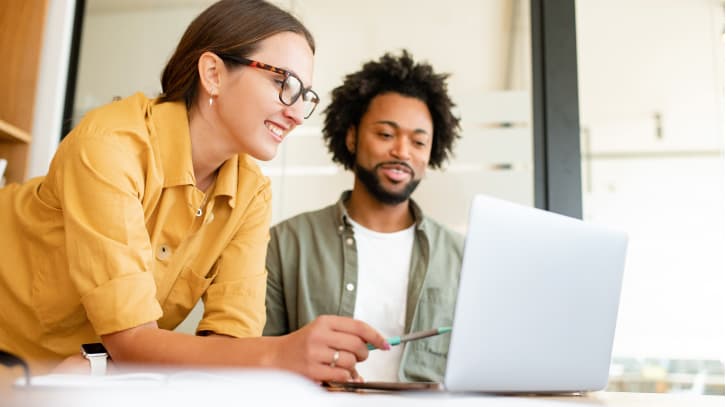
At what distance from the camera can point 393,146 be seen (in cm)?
216

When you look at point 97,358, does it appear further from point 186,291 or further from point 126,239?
point 186,291

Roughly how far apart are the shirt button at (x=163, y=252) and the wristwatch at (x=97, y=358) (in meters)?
0.26

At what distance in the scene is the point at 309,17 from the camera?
2.44 metres

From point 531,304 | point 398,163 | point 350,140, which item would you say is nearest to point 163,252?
point 531,304

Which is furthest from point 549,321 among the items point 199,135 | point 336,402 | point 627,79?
point 627,79

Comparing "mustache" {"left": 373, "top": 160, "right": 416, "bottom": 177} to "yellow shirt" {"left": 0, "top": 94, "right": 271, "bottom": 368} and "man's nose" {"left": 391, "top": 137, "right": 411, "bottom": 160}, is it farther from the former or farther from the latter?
"yellow shirt" {"left": 0, "top": 94, "right": 271, "bottom": 368}

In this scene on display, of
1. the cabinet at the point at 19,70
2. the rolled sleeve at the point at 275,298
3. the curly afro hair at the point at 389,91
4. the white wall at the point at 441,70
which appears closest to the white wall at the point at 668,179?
the white wall at the point at 441,70

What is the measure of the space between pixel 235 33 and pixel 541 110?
1.24m

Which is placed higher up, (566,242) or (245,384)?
(566,242)

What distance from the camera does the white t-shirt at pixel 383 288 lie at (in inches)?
74.1

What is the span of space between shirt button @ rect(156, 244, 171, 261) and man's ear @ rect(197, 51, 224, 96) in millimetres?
A: 328

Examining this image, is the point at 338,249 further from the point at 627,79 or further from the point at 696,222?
the point at 696,222

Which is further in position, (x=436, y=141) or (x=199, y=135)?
(x=436, y=141)

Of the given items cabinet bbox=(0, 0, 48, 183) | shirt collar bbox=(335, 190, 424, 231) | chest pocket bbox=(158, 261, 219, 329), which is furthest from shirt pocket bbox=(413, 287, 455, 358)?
cabinet bbox=(0, 0, 48, 183)
